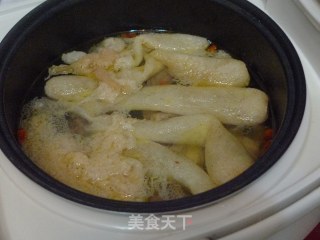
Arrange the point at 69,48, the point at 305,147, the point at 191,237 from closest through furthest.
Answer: the point at 191,237 < the point at 305,147 < the point at 69,48

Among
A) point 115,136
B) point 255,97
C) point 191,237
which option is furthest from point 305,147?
point 115,136

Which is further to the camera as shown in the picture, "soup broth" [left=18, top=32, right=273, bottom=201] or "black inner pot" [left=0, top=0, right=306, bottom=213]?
"soup broth" [left=18, top=32, right=273, bottom=201]

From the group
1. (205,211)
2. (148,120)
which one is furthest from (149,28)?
(205,211)

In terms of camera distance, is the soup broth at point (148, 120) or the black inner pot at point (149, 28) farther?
the soup broth at point (148, 120)

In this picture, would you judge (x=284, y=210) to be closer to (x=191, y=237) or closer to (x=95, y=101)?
(x=191, y=237)

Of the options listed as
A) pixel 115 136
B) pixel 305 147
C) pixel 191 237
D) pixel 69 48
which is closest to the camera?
pixel 191 237
